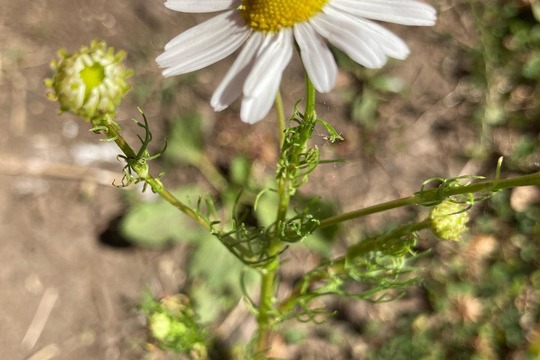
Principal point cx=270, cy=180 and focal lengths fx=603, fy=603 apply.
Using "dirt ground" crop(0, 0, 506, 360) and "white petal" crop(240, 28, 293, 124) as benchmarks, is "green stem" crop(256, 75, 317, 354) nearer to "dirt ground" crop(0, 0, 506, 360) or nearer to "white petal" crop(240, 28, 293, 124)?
"white petal" crop(240, 28, 293, 124)

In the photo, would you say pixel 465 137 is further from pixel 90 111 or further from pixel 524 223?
pixel 90 111

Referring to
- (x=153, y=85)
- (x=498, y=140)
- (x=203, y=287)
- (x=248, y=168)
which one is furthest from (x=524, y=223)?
(x=153, y=85)

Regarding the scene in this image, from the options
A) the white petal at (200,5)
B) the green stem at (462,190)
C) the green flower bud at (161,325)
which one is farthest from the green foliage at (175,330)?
the white petal at (200,5)

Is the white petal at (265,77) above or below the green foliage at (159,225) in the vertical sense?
above

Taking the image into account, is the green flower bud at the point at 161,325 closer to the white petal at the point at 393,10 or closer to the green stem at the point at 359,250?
the green stem at the point at 359,250

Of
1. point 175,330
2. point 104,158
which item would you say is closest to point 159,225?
point 104,158
